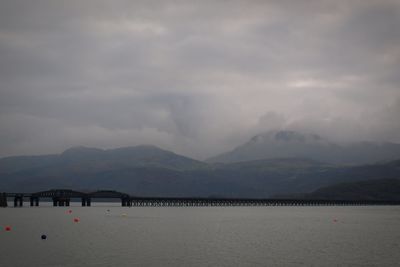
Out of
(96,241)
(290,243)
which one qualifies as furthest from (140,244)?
(290,243)

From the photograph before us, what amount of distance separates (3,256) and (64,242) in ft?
53.2

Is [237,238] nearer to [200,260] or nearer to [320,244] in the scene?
[320,244]

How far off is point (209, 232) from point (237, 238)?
12.3 metres

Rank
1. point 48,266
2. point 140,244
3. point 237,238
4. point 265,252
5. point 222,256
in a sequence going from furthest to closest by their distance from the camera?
point 237,238, point 140,244, point 265,252, point 222,256, point 48,266

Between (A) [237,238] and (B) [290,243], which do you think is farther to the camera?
(A) [237,238]

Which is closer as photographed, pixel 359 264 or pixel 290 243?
→ pixel 359 264

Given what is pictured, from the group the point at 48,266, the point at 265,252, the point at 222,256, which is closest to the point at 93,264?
the point at 48,266

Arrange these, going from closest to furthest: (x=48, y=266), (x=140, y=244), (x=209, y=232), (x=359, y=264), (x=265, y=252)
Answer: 1. (x=48, y=266)
2. (x=359, y=264)
3. (x=265, y=252)
4. (x=140, y=244)
5. (x=209, y=232)

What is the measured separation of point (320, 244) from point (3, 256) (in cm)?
4103

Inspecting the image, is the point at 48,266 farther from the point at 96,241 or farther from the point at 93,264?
Result: the point at 96,241

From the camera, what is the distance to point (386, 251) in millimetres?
65688

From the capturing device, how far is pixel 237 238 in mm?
81625

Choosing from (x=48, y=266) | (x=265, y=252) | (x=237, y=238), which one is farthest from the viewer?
(x=237, y=238)

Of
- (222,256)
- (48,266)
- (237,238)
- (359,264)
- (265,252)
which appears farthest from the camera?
(237,238)
